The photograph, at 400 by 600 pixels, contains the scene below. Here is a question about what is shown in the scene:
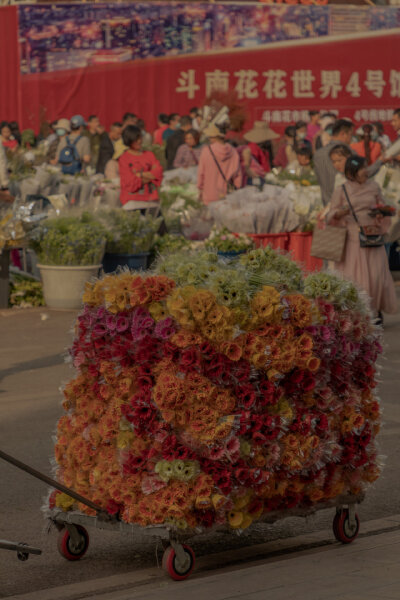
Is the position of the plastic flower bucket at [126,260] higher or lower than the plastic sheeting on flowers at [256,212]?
lower

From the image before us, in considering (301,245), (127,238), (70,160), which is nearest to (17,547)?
(127,238)

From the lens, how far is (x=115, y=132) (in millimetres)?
24703

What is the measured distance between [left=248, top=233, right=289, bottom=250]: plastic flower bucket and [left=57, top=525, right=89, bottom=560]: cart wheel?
9.46m

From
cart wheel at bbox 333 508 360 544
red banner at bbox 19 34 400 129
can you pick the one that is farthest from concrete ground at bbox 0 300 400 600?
red banner at bbox 19 34 400 129

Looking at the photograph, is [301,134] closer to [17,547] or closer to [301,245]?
[301,245]

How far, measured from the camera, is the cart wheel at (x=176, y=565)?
16.1 ft

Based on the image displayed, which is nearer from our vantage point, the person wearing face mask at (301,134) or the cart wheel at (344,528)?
the cart wheel at (344,528)

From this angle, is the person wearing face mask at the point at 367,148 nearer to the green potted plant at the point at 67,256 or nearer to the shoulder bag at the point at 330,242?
the green potted plant at the point at 67,256

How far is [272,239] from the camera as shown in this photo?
1512cm

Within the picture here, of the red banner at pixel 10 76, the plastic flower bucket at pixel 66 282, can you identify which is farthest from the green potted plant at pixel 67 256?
the red banner at pixel 10 76

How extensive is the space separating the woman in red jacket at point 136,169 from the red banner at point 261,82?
18200mm

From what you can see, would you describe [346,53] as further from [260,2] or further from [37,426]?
[37,426]

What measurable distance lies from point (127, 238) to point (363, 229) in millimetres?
3872

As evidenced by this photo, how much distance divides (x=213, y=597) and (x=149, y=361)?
100 centimetres
